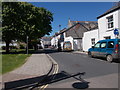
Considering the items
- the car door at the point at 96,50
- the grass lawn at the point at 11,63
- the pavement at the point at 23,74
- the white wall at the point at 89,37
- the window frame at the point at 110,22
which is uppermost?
the window frame at the point at 110,22

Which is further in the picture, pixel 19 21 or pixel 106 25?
pixel 19 21

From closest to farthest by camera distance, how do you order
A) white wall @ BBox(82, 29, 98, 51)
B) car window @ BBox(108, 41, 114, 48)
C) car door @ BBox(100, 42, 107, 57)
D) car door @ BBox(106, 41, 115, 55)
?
car door @ BBox(106, 41, 115, 55), car window @ BBox(108, 41, 114, 48), car door @ BBox(100, 42, 107, 57), white wall @ BBox(82, 29, 98, 51)

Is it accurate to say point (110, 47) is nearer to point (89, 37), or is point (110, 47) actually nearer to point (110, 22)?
point (110, 22)

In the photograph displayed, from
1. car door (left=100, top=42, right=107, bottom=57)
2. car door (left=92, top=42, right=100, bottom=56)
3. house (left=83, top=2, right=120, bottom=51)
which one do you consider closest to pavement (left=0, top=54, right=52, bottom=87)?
car door (left=100, top=42, right=107, bottom=57)

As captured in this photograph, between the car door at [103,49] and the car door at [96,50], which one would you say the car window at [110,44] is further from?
the car door at [96,50]

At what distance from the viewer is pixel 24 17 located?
22.5 meters

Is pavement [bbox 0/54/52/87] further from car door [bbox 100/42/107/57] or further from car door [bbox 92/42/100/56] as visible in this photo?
car door [bbox 92/42/100/56]

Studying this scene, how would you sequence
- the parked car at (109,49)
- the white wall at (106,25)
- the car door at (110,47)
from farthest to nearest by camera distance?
the white wall at (106,25) < the car door at (110,47) < the parked car at (109,49)

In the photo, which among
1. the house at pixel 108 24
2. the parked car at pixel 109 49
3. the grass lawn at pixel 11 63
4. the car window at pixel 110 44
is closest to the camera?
the grass lawn at pixel 11 63

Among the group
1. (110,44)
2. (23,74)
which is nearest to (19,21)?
(110,44)

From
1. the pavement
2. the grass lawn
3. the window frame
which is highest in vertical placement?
the window frame

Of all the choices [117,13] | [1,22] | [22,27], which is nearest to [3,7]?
[1,22]

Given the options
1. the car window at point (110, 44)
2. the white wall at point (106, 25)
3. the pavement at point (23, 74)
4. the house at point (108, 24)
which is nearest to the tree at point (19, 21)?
the house at point (108, 24)

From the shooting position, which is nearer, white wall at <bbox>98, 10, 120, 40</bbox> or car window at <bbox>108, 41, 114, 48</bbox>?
car window at <bbox>108, 41, 114, 48</bbox>
